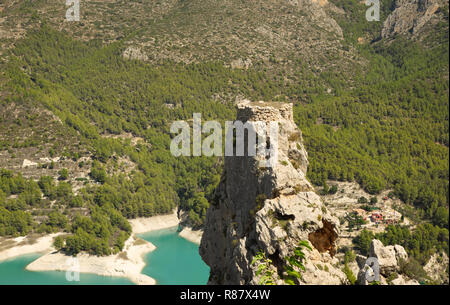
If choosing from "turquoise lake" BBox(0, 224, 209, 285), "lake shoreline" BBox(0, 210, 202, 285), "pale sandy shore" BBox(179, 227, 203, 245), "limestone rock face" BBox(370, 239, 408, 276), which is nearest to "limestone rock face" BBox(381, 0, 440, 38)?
"pale sandy shore" BBox(179, 227, 203, 245)

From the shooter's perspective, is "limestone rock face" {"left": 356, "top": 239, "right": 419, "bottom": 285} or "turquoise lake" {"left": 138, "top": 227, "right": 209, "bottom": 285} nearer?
"limestone rock face" {"left": 356, "top": 239, "right": 419, "bottom": 285}

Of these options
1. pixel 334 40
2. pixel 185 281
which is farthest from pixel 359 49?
pixel 185 281

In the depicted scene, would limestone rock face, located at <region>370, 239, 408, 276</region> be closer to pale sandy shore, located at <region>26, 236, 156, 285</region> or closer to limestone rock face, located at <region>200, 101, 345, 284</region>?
limestone rock face, located at <region>200, 101, 345, 284</region>

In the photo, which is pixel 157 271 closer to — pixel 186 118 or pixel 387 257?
pixel 186 118

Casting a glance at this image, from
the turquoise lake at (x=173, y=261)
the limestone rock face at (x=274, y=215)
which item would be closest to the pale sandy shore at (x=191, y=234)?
the turquoise lake at (x=173, y=261)

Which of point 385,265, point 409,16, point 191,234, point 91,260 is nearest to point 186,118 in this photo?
point 191,234
